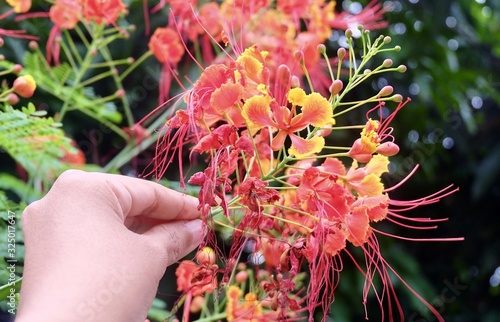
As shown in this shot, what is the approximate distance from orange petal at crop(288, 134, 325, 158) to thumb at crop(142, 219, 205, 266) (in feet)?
0.56

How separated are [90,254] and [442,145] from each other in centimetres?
244

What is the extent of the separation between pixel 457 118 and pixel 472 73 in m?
0.24

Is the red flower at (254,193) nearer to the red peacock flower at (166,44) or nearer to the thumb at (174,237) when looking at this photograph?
the thumb at (174,237)

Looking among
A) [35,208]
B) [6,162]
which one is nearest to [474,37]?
[6,162]

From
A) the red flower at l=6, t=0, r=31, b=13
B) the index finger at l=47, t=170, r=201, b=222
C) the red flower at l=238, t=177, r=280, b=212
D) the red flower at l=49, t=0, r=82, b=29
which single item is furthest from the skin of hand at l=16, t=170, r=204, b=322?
the red flower at l=49, t=0, r=82, b=29

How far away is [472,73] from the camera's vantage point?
2.78 meters

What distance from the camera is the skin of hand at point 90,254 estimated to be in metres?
0.70

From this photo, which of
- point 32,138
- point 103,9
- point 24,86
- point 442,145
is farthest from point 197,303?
point 442,145

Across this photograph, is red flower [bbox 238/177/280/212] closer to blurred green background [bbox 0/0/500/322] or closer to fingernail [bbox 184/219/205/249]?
fingernail [bbox 184/219/205/249]

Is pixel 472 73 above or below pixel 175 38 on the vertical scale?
below

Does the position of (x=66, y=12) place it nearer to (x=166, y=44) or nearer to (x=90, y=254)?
(x=166, y=44)

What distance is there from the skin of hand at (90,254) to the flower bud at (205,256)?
0.33 ft

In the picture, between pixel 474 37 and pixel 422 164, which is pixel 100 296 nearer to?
pixel 422 164

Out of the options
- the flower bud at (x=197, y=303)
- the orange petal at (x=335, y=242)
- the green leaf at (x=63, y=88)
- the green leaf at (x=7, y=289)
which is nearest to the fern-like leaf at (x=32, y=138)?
the green leaf at (x=63, y=88)
